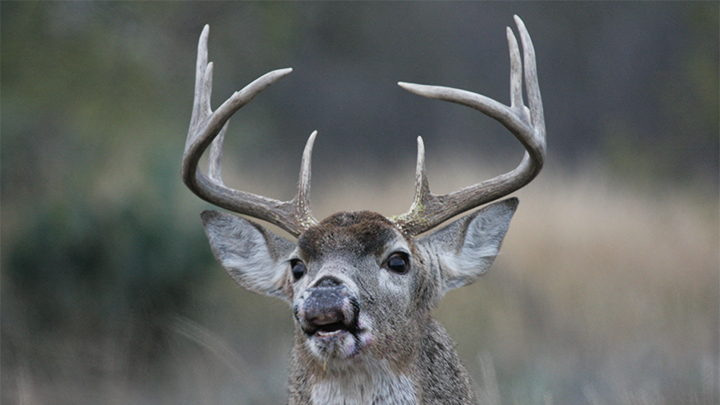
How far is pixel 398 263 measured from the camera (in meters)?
3.88

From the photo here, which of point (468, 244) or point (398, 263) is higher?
point (398, 263)

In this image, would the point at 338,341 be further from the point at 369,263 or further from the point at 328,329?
the point at 369,263

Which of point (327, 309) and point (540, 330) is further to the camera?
point (540, 330)

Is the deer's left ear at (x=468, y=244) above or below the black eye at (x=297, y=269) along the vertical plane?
below

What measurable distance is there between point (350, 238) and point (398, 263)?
256 millimetres

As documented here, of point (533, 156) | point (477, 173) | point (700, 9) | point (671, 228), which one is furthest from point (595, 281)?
point (700, 9)

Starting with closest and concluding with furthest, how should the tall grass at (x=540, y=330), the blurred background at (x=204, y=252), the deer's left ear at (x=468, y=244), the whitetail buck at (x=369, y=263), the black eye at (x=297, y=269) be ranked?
the whitetail buck at (x=369, y=263) < the black eye at (x=297, y=269) < the deer's left ear at (x=468, y=244) < the tall grass at (x=540, y=330) < the blurred background at (x=204, y=252)

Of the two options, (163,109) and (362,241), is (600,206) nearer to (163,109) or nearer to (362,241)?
(163,109)

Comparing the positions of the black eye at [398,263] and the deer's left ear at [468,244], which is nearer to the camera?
the black eye at [398,263]

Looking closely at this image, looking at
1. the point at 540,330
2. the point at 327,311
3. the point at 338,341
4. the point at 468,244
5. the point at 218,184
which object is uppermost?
the point at 218,184

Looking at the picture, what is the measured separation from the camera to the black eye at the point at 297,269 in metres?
3.97

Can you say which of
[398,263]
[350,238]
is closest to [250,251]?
→ [350,238]

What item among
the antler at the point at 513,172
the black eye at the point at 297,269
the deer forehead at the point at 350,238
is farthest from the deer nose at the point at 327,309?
the antler at the point at 513,172

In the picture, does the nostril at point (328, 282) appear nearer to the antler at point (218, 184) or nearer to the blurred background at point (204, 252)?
the antler at point (218, 184)
